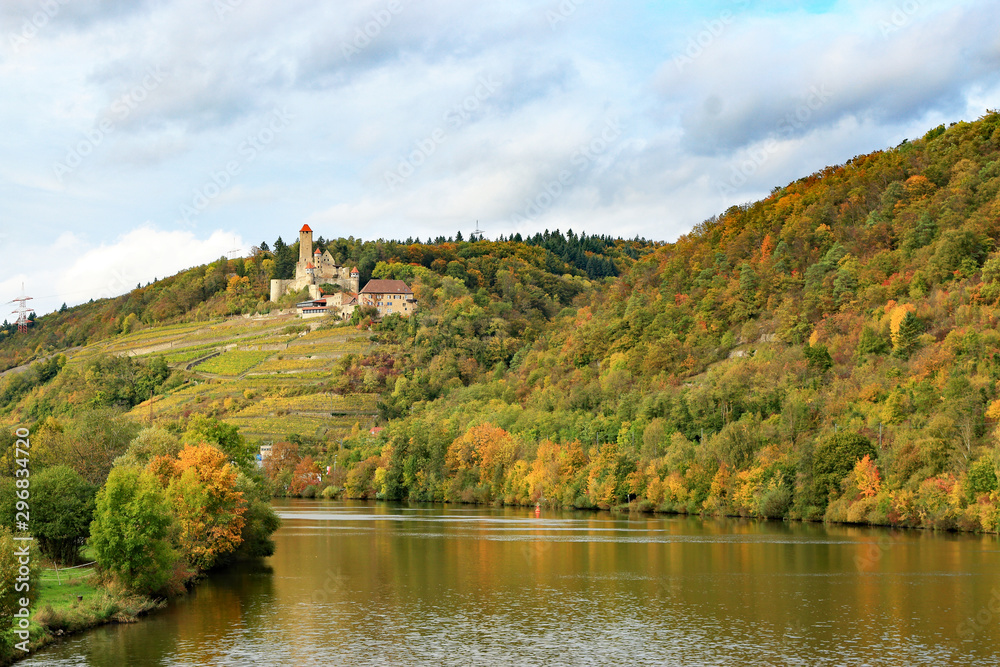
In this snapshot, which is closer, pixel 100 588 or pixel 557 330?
pixel 100 588

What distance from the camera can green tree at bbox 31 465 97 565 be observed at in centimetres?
4256

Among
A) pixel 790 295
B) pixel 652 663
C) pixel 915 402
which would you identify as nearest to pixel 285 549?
pixel 652 663

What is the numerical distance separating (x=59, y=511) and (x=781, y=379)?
243ft

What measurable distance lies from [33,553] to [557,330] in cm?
13619

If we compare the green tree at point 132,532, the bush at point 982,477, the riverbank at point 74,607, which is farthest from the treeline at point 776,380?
the riverbank at point 74,607

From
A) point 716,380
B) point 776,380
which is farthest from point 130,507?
point 716,380

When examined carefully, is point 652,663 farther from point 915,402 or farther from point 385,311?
point 385,311

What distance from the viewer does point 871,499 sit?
71938 mm

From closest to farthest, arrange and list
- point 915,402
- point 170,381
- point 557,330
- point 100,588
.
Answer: point 100,588, point 915,402, point 557,330, point 170,381

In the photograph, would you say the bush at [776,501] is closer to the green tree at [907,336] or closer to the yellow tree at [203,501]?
the green tree at [907,336]

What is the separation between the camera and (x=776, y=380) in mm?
98500

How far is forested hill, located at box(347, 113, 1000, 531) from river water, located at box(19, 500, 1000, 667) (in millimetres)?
11059

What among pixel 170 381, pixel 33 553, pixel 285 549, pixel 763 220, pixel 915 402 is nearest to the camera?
pixel 33 553

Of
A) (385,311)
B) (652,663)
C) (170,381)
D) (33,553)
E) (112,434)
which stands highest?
(385,311)
